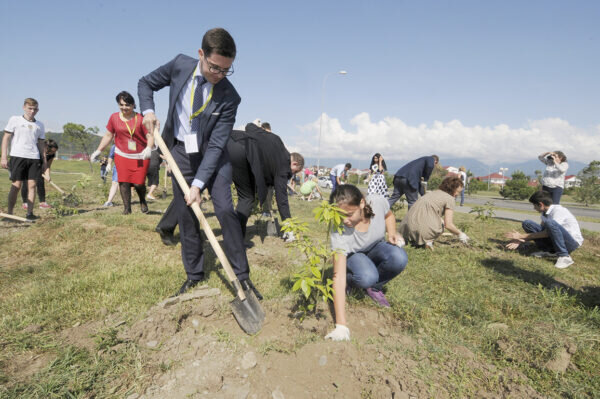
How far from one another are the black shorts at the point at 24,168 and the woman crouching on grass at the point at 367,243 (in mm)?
5826

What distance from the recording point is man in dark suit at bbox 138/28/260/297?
2.59 meters

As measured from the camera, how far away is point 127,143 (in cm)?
515

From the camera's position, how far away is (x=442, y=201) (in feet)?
15.4

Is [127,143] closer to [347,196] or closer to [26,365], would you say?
[26,365]

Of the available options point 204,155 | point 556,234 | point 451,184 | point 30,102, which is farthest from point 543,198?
point 30,102

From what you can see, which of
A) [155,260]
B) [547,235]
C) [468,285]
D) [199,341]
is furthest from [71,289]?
[547,235]

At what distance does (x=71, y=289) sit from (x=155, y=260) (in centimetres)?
89

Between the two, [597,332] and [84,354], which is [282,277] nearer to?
[84,354]

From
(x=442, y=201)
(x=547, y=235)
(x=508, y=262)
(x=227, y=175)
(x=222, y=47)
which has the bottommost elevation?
(x=508, y=262)

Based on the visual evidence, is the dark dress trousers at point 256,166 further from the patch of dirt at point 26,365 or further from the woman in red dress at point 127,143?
the patch of dirt at point 26,365

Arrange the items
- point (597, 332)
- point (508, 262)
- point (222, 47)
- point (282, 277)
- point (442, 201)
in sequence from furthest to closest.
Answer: point (442, 201)
point (508, 262)
point (282, 277)
point (597, 332)
point (222, 47)

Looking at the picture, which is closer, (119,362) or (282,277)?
(119,362)

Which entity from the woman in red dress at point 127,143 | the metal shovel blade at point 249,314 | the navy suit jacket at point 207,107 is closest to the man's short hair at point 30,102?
the woman in red dress at point 127,143

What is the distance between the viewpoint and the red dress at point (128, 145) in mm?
5008
